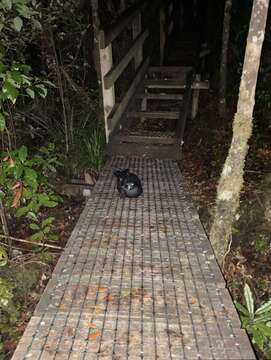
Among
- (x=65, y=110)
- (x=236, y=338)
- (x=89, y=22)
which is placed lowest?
(x=236, y=338)

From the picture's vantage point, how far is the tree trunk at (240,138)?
105 inches

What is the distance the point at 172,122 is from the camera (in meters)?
7.41

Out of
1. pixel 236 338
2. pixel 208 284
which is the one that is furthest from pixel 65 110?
pixel 236 338

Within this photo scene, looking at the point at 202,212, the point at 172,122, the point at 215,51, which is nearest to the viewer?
the point at 202,212

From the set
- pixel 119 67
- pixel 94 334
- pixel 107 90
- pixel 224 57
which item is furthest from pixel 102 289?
pixel 224 57

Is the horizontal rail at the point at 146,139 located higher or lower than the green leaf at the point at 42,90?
lower

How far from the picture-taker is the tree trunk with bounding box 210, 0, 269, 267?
8.73ft

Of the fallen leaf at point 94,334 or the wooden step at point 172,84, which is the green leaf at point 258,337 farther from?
the wooden step at point 172,84

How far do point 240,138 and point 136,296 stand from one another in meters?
1.60

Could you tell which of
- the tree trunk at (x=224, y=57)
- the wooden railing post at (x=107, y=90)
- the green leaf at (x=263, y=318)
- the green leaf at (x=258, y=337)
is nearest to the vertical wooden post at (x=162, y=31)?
the tree trunk at (x=224, y=57)

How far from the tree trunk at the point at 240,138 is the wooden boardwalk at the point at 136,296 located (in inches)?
9.7

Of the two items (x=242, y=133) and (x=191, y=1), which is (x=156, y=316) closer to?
(x=242, y=133)

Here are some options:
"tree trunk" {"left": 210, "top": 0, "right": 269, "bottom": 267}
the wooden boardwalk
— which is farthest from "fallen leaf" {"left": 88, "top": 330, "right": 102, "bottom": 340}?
"tree trunk" {"left": 210, "top": 0, "right": 269, "bottom": 267}

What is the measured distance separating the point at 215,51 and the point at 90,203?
6634 mm
